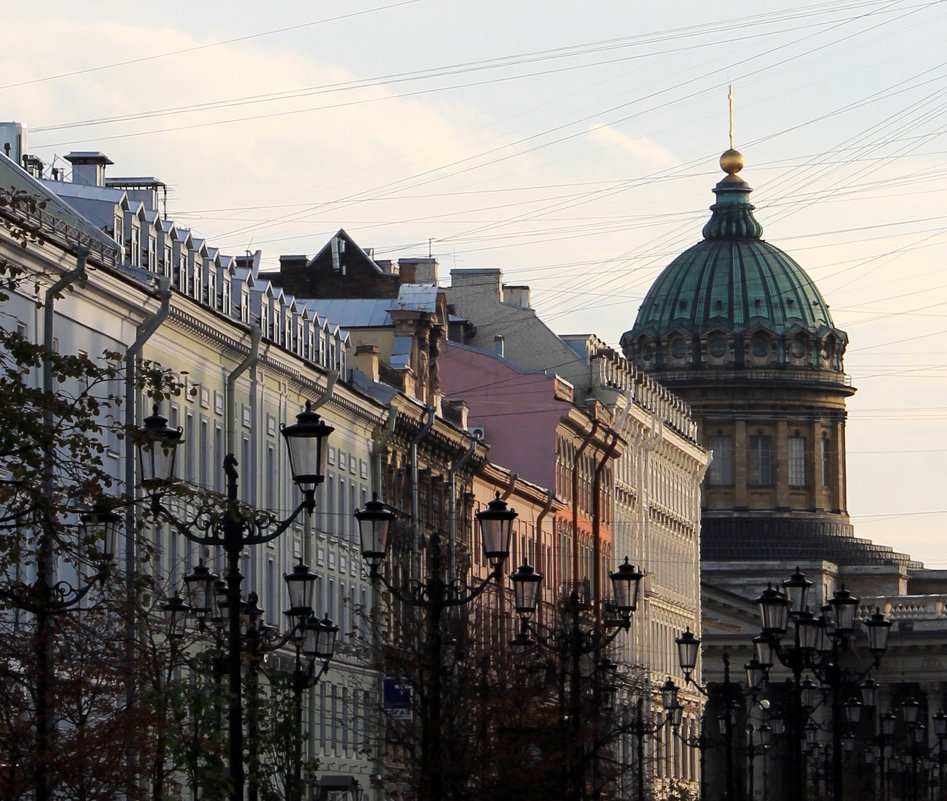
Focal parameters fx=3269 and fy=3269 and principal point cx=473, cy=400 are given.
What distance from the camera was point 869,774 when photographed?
407 feet

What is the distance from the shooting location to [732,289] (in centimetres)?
18500

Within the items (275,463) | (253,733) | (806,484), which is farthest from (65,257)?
(806,484)

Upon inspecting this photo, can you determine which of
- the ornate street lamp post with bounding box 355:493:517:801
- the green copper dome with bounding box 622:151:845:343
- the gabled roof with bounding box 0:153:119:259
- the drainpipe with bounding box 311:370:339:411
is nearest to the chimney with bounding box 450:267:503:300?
the drainpipe with bounding box 311:370:339:411

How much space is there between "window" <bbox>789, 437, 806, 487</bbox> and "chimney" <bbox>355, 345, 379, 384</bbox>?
10798cm

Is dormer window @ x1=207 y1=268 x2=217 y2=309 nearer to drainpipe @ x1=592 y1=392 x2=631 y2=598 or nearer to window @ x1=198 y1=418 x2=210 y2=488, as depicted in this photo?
window @ x1=198 y1=418 x2=210 y2=488

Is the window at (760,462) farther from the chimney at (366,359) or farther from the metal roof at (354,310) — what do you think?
the chimney at (366,359)

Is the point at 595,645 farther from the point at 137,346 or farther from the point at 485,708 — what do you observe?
the point at 137,346

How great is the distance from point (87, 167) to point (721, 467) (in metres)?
120

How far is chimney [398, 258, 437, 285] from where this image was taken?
8525cm

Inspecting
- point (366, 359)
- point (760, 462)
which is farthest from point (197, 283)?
point (760, 462)

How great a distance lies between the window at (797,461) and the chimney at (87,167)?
12058 cm

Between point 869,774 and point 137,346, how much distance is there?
7949cm

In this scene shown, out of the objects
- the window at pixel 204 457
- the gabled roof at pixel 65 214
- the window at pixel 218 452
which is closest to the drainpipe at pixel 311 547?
the window at pixel 218 452

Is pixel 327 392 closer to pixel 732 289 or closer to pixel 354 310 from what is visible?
pixel 354 310
